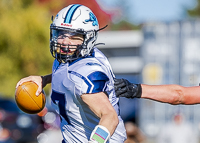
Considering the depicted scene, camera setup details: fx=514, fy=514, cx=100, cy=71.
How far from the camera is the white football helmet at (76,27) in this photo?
4043 mm

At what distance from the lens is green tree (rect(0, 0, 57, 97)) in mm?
17953

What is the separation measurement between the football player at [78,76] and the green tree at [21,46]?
14.0 meters

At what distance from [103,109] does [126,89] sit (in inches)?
28.7

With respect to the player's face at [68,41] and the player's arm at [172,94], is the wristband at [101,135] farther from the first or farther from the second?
the player's arm at [172,94]

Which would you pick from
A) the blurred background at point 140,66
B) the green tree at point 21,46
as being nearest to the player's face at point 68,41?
the blurred background at point 140,66

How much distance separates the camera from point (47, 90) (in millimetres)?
18234

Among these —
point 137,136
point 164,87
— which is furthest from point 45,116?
point 164,87

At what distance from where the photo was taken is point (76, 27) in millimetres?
4039

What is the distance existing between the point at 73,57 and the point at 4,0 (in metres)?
14.6

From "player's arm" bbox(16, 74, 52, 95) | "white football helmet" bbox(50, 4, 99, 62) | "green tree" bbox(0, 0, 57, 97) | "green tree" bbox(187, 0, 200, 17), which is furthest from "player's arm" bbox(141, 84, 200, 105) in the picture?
"green tree" bbox(187, 0, 200, 17)

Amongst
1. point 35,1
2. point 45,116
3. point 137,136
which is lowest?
point 45,116

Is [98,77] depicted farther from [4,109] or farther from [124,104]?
[124,104]

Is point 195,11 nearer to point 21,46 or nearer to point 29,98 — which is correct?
point 21,46

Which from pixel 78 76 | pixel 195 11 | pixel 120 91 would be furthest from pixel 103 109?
pixel 195 11
